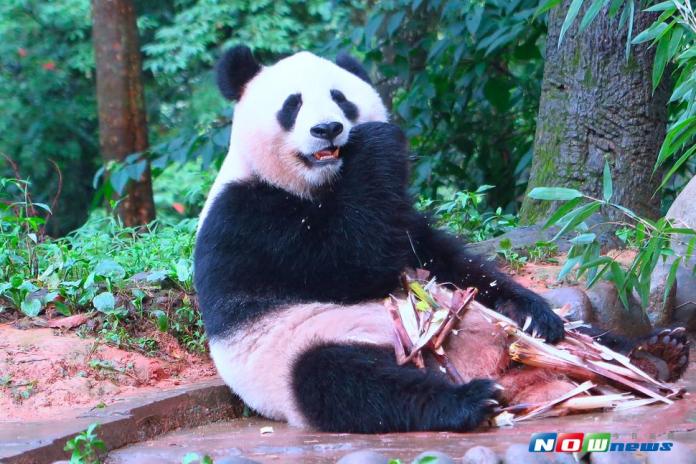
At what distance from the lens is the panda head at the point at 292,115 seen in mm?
3920

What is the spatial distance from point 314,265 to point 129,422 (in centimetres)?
101

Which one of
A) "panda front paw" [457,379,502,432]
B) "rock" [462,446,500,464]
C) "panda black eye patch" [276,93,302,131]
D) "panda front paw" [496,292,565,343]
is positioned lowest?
"panda front paw" [457,379,502,432]

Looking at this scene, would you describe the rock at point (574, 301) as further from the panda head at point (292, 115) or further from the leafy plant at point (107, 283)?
the leafy plant at point (107, 283)

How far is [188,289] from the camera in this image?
187 inches

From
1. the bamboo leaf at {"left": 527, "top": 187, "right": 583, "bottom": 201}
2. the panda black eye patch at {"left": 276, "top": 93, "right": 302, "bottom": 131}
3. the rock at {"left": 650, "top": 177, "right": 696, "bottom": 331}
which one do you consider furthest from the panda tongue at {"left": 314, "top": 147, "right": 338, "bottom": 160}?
the rock at {"left": 650, "top": 177, "right": 696, "bottom": 331}

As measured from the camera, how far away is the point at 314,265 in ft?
12.6

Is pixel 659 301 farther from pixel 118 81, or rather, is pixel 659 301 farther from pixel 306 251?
pixel 118 81

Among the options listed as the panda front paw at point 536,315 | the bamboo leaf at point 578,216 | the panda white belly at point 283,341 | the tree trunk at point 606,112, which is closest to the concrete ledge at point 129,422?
the panda white belly at point 283,341

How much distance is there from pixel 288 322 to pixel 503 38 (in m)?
3.28

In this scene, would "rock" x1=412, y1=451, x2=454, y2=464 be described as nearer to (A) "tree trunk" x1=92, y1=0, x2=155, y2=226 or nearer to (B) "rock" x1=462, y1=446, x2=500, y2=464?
(B) "rock" x1=462, y1=446, x2=500, y2=464

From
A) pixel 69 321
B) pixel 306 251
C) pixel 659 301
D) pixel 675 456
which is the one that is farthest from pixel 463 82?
pixel 675 456

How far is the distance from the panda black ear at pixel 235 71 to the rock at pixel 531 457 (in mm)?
2361

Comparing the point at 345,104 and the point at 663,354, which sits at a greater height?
the point at 345,104

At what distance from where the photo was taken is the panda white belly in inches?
146
